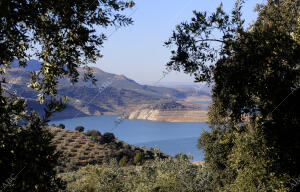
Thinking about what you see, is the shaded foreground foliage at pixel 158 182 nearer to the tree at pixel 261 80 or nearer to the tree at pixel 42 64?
the tree at pixel 261 80

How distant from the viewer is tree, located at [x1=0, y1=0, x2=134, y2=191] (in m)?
4.43

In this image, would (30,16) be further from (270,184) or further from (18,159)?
(270,184)

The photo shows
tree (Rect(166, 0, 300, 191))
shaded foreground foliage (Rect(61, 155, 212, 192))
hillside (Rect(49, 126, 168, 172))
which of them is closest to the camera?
tree (Rect(166, 0, 300, 191))

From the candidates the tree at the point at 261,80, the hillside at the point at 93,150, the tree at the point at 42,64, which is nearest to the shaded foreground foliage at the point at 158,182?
the tree at the point at 261,80

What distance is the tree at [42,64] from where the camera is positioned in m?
4.43

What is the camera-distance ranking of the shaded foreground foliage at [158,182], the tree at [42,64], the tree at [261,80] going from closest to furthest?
the tree at [42,64] → the tree at [261,80] → the shaded foreground foliage at [158,182]

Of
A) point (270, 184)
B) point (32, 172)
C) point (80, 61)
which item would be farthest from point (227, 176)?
point (32, 172)

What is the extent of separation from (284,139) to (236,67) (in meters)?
3.31

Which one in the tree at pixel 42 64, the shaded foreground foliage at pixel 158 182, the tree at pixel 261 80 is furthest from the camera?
the shaded foreground foliage at pixel 158 182

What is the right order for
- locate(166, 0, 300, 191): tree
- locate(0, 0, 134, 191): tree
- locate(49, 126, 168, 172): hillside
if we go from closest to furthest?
locate(0, 0, 134, 191): tree < locate(166, 0, 300, 191): tree < locate(49, 126, 168, 172): hillside

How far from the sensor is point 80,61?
22.5 ft

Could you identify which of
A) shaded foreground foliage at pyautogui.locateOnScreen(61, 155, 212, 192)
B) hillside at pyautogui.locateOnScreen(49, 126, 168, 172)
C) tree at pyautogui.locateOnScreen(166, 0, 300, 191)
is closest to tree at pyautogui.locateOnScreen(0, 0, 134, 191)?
tree at pyautogui.locateOnScreen(166, 0, 300, 191)

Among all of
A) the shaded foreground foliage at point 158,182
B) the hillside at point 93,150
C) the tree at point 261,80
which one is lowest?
the hillside at point 93,150

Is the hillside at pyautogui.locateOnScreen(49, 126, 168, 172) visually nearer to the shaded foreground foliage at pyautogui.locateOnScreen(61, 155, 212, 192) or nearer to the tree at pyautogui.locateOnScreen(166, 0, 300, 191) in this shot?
the shaded foreground foliage at pyautogui.locateOnScreen(61, 155, 212, 192)
